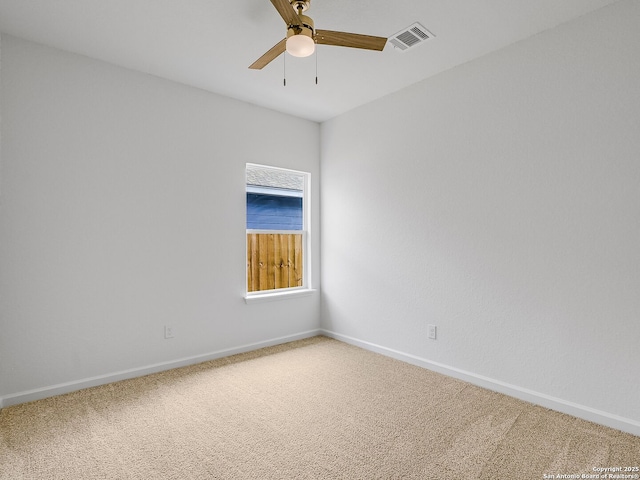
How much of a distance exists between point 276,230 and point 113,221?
1673mm

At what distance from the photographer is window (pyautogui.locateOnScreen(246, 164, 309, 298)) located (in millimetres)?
3867

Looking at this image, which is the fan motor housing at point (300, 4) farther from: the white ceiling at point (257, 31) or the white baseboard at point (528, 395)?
the white baseboard at point (528, 395)

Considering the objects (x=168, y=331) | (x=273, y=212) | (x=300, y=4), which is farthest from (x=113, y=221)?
(x=300, y=4)

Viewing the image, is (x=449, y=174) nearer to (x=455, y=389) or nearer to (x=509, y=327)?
(x=509, y=327)

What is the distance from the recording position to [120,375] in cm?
291

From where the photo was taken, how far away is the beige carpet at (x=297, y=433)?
1807mm

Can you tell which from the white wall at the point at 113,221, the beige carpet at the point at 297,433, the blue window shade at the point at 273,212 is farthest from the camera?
the blue window shade at the point at 273,212

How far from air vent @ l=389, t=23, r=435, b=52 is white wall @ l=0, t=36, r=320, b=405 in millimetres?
1732

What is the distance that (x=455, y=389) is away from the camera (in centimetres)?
276

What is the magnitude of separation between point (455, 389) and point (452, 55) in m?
2.63

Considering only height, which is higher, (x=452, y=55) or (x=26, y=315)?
(x=452, y=55)

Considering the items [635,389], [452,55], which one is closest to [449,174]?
[452,55]

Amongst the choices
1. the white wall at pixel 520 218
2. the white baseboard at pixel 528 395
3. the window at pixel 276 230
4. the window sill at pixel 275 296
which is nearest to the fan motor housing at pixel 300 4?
the white wall at pixel 520 218

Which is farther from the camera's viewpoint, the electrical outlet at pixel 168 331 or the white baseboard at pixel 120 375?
the electrical outlet at pixel 168 331
